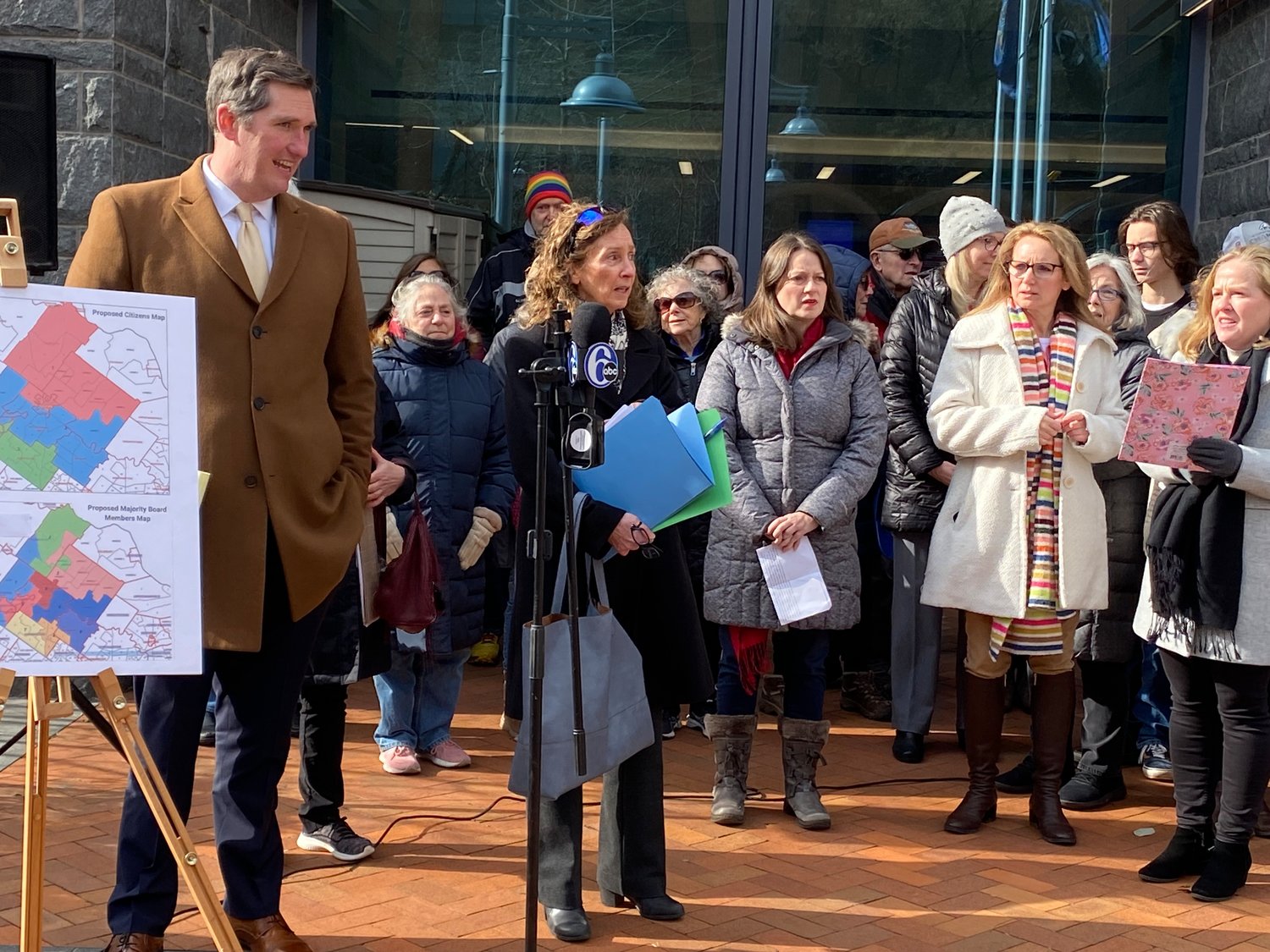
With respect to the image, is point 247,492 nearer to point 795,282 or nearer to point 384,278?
point 795,282

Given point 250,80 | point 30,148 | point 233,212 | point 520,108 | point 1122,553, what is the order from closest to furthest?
point 250,80 < point 233,212 < point 30,148 < point 1122,553 < point 520,108

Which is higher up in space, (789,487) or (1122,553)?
(789,487)

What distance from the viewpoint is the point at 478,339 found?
6629 mm

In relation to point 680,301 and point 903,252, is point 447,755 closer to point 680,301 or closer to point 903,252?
point 680,301

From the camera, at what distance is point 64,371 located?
125 inches

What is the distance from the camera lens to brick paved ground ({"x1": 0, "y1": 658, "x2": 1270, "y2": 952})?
4.21 m

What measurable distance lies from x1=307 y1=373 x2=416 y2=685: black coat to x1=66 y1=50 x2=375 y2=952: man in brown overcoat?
79cm

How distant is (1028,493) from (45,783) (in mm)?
3328

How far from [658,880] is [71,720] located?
314 cm

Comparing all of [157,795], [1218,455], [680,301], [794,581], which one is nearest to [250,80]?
[157,795]

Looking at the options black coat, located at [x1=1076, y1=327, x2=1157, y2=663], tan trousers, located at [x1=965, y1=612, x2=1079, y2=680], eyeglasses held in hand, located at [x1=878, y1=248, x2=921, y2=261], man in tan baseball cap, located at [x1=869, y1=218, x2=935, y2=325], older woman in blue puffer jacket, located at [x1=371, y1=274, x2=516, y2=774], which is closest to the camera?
tan trousers, located at [x1=965, y1=612, x2=1079, y2=680]

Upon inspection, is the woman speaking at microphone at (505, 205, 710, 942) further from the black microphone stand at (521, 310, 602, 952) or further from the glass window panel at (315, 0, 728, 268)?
the glass window panel at (315, 0, 728, 268)

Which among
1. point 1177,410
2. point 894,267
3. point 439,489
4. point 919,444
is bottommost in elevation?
point 439,489

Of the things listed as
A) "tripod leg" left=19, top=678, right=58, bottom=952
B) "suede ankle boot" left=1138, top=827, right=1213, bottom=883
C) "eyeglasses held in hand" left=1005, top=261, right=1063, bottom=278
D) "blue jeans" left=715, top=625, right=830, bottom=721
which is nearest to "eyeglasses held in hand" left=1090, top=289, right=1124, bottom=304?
"eyeglasses held in hand" left=1005, top=261, right=1063, bottom=278
